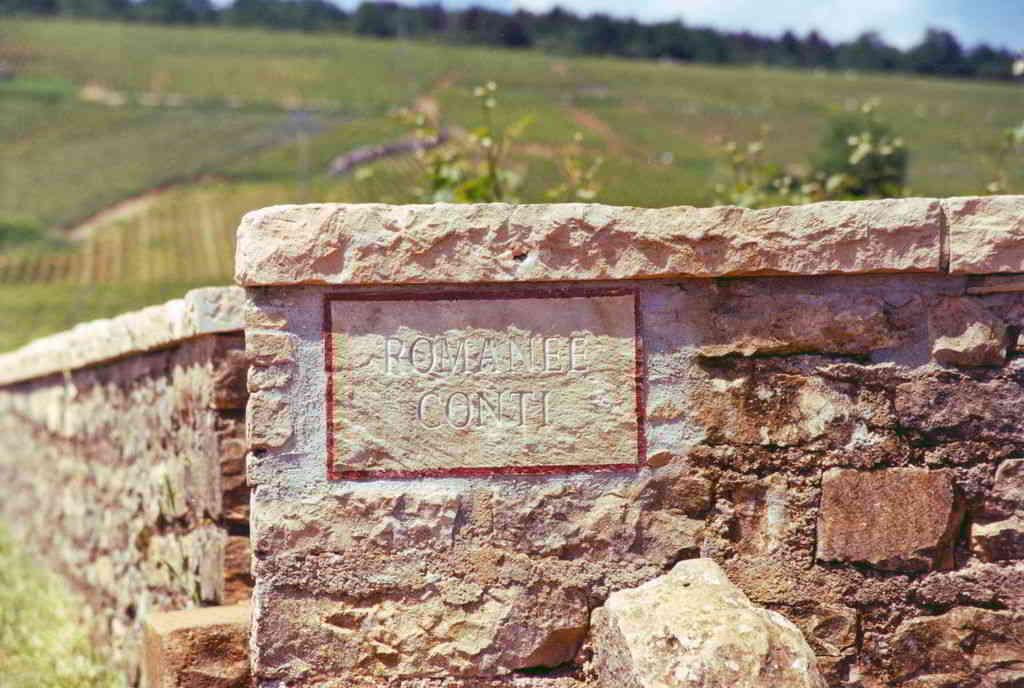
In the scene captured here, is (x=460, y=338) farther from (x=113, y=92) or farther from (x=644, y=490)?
(x=113, y=92)

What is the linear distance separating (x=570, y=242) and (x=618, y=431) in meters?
0.48

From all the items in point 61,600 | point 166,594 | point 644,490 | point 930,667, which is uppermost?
point 644,490

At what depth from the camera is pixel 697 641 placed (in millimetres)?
2654

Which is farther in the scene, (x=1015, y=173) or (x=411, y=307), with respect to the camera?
(x=1015, y=173)

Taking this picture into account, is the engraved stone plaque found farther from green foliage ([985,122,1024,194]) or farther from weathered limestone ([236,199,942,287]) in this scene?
Result: green foliage ([985,122,1024,194])

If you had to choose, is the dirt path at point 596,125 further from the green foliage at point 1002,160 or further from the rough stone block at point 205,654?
the rough stone block at point 205,654

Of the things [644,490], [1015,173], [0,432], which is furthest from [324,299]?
[0,432]

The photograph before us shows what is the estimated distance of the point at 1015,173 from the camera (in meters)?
6.26

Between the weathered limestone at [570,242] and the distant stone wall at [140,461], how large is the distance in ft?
3.40

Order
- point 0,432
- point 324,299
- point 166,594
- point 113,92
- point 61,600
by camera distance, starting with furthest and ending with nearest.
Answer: point 113,92
point 0,432
point 61,600
point 166,594
point 324,299

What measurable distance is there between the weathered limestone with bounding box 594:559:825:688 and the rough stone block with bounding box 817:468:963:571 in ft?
0.97

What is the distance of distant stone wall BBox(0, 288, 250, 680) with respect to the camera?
391 cm

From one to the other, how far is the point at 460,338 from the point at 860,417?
1.01m

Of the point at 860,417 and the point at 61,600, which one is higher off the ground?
the point at 860,417
